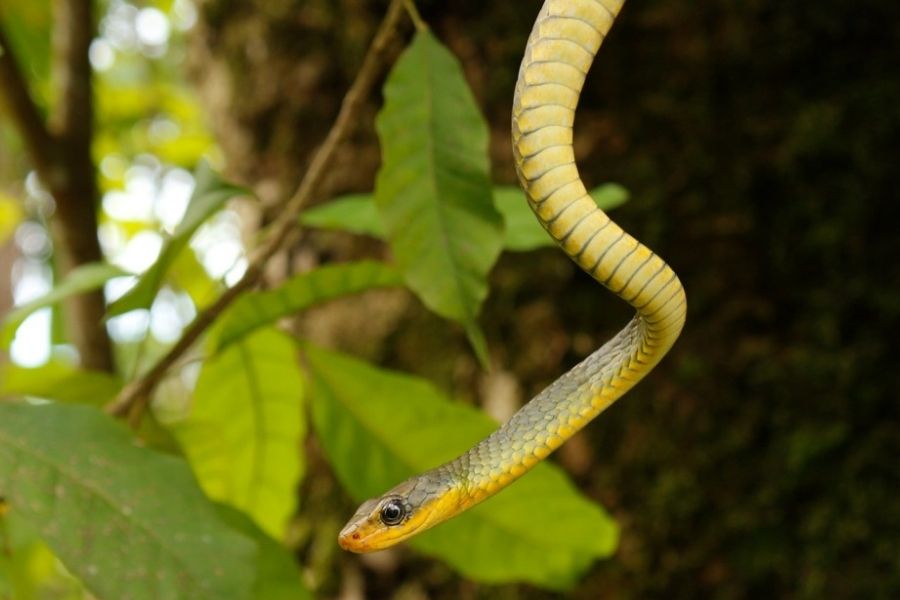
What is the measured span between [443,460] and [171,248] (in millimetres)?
434

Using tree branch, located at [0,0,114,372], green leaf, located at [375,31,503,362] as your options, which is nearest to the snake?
green leaf, located at [375,31,503,362]

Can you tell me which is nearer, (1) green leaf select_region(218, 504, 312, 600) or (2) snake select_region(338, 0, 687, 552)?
(2) snake select_region(338, 0, 687, 552)

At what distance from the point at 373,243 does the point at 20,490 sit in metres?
1.12

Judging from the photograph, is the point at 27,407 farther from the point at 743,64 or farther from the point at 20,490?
the point at 743,64

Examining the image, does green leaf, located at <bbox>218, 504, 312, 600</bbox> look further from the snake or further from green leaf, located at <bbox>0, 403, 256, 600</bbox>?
the snake

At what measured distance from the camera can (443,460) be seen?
1247 mm

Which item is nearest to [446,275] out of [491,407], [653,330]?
[653,330]

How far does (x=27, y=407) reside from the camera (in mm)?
916

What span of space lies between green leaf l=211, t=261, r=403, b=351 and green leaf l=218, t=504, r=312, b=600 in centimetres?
20

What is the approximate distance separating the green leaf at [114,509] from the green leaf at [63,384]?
34cm

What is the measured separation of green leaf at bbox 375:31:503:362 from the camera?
96 centimetres

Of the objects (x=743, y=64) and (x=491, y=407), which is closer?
(x=743, y=64)

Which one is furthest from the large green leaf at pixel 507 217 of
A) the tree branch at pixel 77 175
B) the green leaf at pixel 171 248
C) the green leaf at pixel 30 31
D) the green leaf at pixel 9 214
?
the green leaf at pixel 9 214

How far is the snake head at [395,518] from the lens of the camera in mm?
1070
